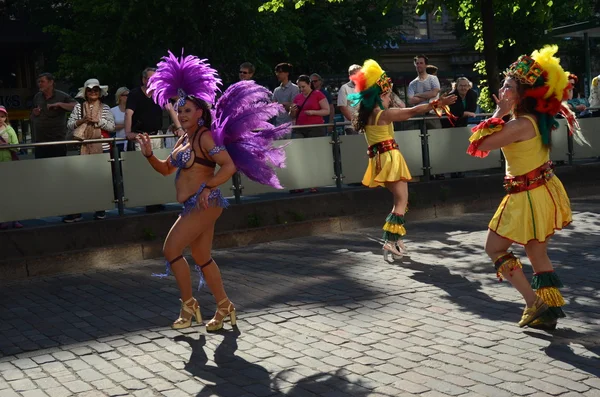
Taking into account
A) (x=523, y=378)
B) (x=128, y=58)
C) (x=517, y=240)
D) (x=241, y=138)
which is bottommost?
(x=523, y=378)

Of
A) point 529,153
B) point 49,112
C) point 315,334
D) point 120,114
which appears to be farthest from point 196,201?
point 120,114

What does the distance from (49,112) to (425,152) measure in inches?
218

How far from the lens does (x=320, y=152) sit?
1394 cm

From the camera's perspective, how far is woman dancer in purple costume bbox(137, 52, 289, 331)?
299 inches

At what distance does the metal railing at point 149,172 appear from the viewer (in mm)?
11406

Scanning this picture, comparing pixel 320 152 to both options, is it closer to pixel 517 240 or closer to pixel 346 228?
pixel 346 228

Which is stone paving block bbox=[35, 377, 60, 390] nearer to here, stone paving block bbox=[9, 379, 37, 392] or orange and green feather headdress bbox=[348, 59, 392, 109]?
stone paving block bbox=[9, 379, 37, 392]

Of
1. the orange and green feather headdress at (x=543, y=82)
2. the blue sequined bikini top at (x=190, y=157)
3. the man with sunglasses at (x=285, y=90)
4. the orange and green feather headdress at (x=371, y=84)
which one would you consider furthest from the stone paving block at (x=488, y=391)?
the man with sunglasses at (x=285, y=90)

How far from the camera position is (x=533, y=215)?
7.14m

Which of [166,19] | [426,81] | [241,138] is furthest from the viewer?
[166,19]

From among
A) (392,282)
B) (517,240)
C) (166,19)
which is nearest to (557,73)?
(517,240)

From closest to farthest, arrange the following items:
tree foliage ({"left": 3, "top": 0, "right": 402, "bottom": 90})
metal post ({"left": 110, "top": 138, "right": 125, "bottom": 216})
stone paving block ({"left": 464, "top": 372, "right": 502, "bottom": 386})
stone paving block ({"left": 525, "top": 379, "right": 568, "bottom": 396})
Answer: stone paving block ({"left": 525, "top": 379, "right": 568, "bottom": 396})
stone paving block ({"left": 464, "top": 372, "right": 502, "bottom": 386})
metal post ({"left": 110, "top": 138, "right": 125, "bottom": 216})
tree foliage ({"left": 3, "top": 0, "right": 402, "bottom": 90})

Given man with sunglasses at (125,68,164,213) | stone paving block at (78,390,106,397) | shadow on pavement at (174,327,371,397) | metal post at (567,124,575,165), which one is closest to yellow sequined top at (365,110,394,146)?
man with sunglasses at (125,68,164,213)

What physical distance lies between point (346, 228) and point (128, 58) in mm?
18698
